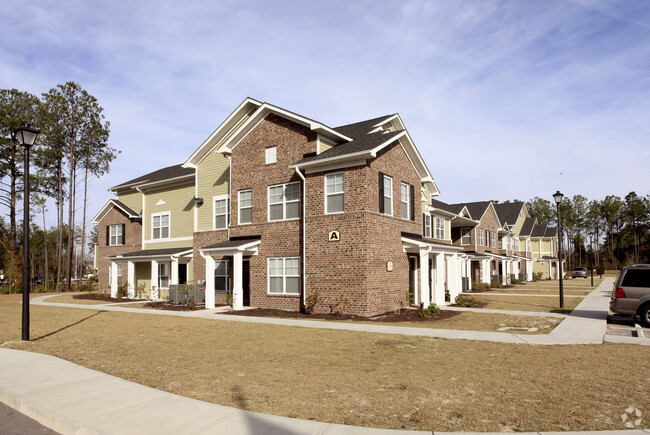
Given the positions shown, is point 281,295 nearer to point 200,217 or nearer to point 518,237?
point 200,217

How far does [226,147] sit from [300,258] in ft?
22.4

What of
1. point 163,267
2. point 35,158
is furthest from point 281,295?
point 35,158

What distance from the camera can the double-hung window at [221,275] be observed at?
22661mm

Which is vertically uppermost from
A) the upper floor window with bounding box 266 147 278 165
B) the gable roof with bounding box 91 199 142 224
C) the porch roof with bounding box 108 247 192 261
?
the upper floor window with bounding box 266 147 278 165

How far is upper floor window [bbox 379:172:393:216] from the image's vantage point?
1766 centimetres

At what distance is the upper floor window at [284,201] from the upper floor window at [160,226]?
10.8m

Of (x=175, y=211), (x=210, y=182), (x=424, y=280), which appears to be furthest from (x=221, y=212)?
(x=424, y=280)

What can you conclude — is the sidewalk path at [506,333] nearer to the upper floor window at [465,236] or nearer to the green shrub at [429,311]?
the green shrub at [429,311]

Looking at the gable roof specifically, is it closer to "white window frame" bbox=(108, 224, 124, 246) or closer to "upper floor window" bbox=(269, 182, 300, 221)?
"white window frame" bbox=(108, 224, 124, 246)

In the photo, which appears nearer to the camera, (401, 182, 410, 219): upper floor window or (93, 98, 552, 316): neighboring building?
(93, 98, 552, 316): neighboring building

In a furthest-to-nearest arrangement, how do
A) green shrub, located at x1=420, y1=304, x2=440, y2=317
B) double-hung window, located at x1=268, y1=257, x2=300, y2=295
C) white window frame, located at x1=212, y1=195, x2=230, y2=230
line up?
white window frame, located at x1=212, y1=195, x2=230, y2=230, double-hung window, located at x1=268, y1=257, x2=300, y2=295, green shrub, located at x1=420, y1=304, x2=440, y2=317

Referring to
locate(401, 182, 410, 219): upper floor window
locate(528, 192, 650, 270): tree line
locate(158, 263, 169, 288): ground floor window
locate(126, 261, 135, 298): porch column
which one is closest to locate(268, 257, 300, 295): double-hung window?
locate(401, 182, 410, 219): upper floor window

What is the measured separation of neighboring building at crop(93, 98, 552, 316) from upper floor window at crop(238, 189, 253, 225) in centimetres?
5

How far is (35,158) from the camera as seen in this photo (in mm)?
39250
